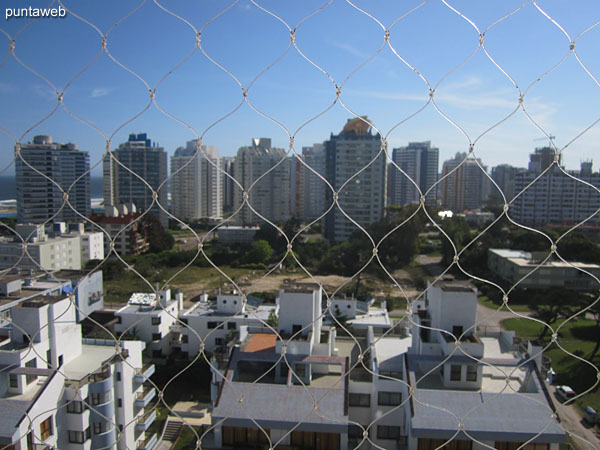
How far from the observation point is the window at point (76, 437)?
8.05 ft

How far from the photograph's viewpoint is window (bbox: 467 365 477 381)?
2475mm

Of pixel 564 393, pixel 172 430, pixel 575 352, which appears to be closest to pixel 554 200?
pixel 575 352

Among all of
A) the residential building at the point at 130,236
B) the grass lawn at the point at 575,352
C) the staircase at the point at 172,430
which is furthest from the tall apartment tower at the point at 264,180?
the staircase at the point at 172,430

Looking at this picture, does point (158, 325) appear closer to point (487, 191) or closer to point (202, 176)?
point (202, 176)

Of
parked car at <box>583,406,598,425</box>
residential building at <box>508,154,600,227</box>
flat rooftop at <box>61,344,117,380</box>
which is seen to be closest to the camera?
flat rooftop at <box>61,344,117,380</box>

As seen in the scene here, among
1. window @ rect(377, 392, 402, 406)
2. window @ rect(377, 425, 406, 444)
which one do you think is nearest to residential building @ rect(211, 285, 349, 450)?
window @ rect(377, 392, 402, 406)

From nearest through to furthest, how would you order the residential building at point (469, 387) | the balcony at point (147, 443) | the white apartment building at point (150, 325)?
the residential building at point (469, 387) → the balcony at point (147, 443) → the white apartment building at point (150, 325)

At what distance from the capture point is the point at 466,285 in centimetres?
309

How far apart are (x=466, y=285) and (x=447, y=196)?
50.6 ft

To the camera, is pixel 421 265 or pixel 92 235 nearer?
pixel 92 235

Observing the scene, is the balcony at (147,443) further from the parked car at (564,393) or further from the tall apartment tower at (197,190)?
the tall apartment tower at (197,190)

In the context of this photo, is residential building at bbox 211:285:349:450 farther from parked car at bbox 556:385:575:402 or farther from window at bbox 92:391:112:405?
parked car at bbox 556:385:575:402

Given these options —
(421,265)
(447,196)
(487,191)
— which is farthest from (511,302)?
(487,191)

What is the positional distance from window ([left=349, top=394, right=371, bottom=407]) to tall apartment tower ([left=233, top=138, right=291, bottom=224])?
9.64m
